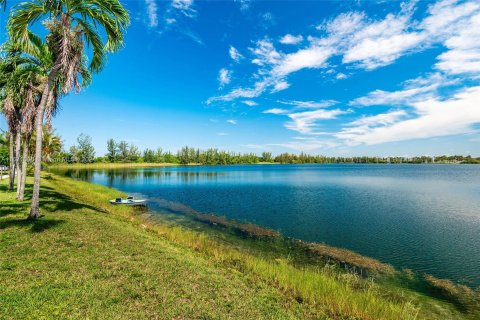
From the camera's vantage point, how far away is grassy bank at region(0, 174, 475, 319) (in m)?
7.59

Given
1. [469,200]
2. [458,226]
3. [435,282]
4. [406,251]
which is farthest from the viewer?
[469,200]

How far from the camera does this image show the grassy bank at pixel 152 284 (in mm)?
7594

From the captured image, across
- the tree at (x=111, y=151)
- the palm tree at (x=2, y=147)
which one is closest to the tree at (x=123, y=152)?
the tree at (x=111, y=151)

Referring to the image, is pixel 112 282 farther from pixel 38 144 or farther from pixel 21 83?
pixel 21 83

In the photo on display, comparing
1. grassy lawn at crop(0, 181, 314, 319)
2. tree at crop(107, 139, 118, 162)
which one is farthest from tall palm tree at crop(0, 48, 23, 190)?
tree at crop(107, 139, 118, 162)

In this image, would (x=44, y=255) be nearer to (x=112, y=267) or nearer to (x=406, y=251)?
(x=112, y=267)

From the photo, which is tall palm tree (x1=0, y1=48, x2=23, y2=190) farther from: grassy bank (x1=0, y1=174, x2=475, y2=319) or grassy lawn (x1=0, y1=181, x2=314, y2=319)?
grassy lawn (x1=0, y1=181, x2=314, y2=319)

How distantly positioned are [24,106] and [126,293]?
2087 centimetres

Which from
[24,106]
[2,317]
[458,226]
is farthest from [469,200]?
[24,106]

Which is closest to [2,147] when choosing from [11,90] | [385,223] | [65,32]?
[11,90]

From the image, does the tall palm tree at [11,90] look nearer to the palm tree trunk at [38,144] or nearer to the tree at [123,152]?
the palm tree trunk at [38,144]

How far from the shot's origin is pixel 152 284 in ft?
29.9

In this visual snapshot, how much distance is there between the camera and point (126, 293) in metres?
8.29

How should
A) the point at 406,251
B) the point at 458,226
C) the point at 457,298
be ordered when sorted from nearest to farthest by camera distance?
the point at 457,298 → the point at 406,251 → the point at 458,226
